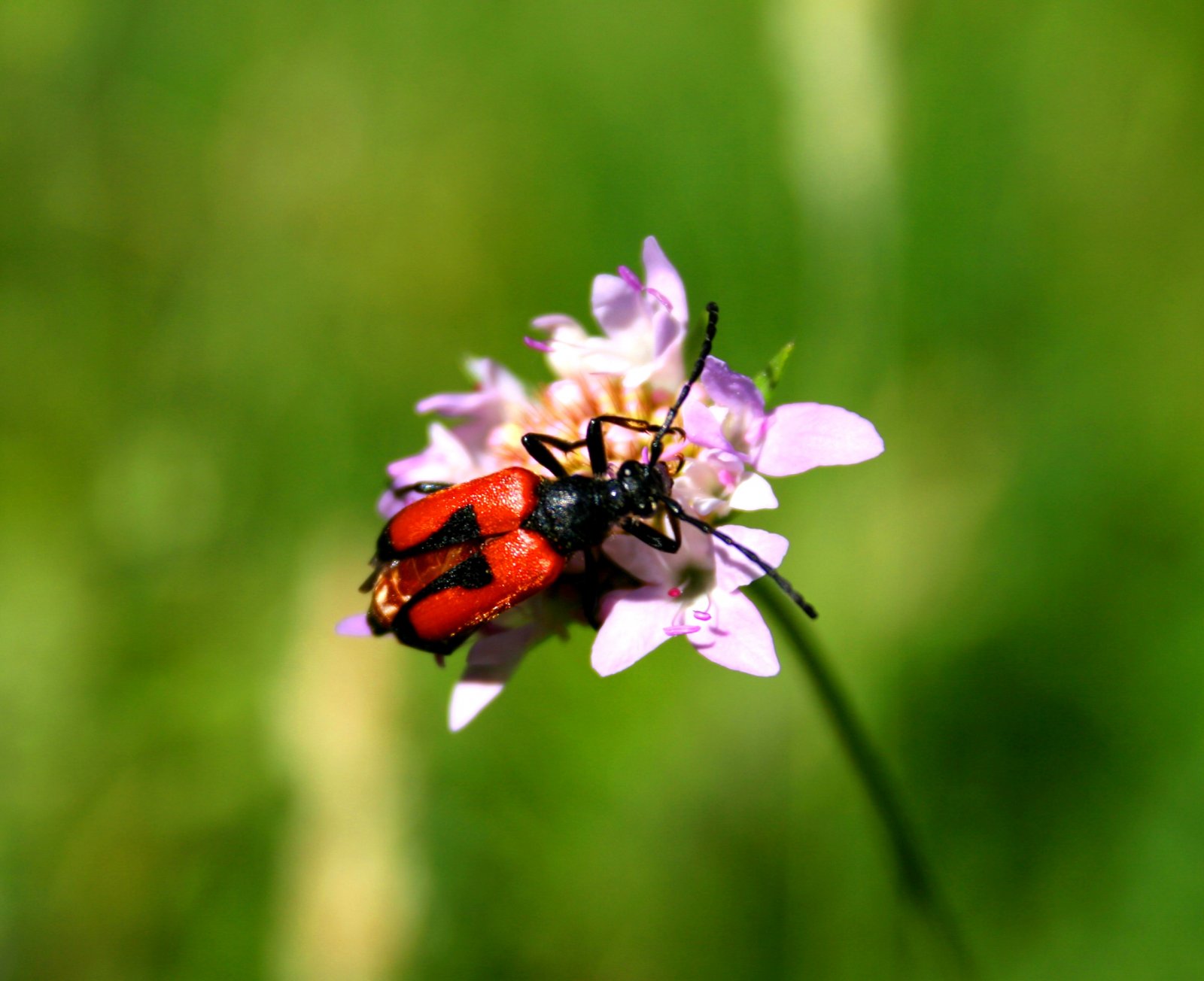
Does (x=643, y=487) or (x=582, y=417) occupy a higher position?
(x=582, y=417)

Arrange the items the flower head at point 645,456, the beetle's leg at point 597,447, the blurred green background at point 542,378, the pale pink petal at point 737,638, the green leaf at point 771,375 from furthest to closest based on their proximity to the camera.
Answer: the blurred green background at point 542,378
the beetle's leg at point 597,447
the green leaf at point 771,375
the flower head at point 645,456
the pale pink petal at point 737,638

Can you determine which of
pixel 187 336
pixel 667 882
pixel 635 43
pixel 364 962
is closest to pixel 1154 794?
pixel 667 882

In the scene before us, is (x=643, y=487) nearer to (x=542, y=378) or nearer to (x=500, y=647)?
(x=500, y=647)

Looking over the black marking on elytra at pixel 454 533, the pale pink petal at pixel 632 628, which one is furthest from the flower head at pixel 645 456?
the black marking on elytra at pixel 454 533

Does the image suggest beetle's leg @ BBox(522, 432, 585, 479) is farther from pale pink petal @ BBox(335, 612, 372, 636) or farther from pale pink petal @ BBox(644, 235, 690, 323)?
pale pink petal @ BBox(335, 612, 372, 636)

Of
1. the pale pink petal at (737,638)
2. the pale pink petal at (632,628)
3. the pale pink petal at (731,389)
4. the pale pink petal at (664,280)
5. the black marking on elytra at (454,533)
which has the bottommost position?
the pale pink petal at (737,638)

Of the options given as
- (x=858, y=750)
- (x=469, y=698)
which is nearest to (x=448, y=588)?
(x=469, y=698)

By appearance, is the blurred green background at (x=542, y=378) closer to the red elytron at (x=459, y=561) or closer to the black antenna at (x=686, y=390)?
the black antenna at (x=686, y=390)

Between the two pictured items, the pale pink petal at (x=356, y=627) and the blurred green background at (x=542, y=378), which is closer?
the pale pink petal at (x=356, y=627)
